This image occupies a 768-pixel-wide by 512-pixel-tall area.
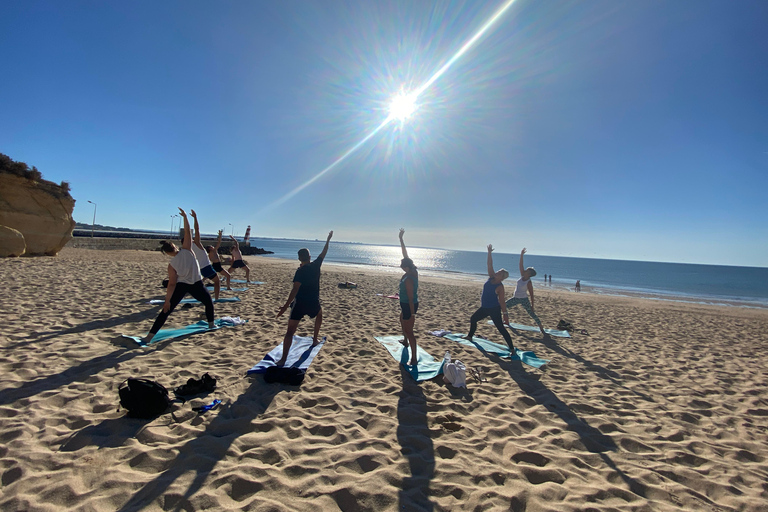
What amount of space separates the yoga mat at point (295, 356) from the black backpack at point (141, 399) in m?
1.31

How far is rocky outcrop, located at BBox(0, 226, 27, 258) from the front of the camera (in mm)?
15750

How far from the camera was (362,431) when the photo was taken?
10.7 feet

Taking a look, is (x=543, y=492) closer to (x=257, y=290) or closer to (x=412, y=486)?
(x=412, y=486)

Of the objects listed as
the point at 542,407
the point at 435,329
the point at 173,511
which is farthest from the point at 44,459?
the point at 435,329

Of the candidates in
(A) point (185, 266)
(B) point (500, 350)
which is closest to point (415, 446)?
(B) point (500, 350)

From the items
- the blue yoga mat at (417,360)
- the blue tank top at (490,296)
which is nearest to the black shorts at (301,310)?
the blue yoga mat at (417,360)

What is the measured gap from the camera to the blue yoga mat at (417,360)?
481cm

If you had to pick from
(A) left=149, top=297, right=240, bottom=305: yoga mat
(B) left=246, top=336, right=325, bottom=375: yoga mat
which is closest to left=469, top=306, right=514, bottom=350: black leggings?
(B) left=246, top=336, right=325, bottom=375: yoga mat

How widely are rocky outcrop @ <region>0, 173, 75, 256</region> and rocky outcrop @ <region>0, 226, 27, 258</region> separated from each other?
1507mm

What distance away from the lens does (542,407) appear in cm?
411

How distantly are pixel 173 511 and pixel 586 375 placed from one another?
5.95 metres

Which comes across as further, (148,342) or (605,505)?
(148,342)

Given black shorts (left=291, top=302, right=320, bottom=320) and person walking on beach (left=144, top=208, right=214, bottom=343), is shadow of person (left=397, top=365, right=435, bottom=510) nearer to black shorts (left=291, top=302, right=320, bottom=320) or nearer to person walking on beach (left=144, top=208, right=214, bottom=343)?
black shorts (left=291, top=302, right=320, bottom=320)

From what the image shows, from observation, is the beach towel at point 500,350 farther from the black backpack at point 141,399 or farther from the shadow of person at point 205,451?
the black backpack at point 141,399
